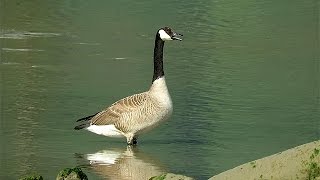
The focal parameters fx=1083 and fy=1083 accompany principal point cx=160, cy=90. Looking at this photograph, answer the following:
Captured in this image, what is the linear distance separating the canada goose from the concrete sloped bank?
3429mm

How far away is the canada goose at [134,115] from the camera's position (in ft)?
42.3

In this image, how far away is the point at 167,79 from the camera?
16750 millimetres

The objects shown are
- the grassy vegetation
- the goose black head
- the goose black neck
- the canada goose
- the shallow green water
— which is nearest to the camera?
the grassy vegetation

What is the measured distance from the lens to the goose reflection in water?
11.5m

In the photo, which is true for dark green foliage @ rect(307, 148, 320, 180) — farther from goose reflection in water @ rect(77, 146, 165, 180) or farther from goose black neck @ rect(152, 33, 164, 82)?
goose black neck @ rect(152, 33, 164, 82)

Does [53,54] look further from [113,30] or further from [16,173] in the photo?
[16,173]

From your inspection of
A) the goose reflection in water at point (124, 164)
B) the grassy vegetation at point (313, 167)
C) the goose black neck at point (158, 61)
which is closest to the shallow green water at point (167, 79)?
the goose reflection in water at point (124, 164)

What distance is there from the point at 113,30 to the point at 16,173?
9721 millimetres

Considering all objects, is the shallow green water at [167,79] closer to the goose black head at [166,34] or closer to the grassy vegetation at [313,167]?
the goose black head at [166,34]

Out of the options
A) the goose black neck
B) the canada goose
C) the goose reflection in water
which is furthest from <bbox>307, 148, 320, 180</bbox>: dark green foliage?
the goose black neck

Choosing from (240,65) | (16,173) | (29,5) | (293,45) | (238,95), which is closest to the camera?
(16,173)

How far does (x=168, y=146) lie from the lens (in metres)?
13.0

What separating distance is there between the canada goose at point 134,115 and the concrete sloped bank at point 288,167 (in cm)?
343

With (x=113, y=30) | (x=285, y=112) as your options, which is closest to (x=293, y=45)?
(x=113, y=30)
